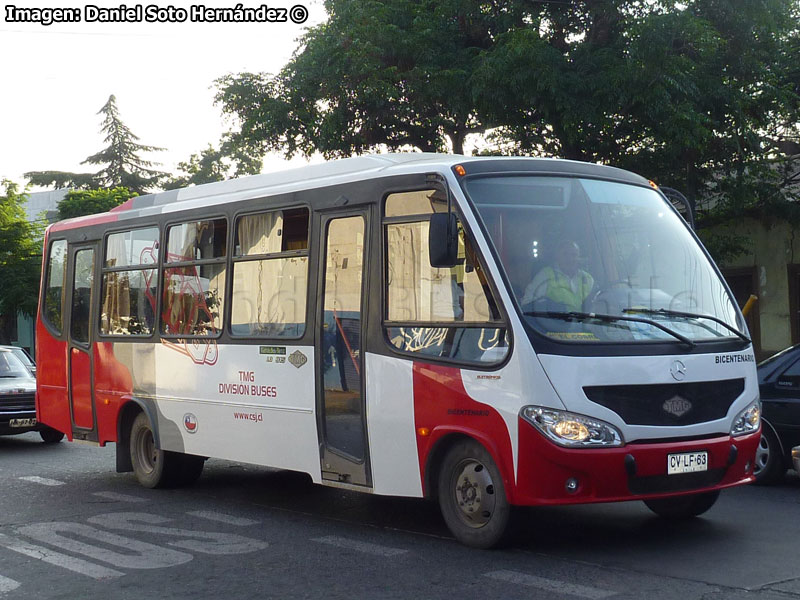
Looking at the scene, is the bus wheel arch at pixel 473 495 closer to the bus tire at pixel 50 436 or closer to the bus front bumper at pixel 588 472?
the bus front bumper at pixel 588 472

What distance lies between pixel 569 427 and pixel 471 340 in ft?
3.01

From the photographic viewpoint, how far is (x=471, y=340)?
24.6ft

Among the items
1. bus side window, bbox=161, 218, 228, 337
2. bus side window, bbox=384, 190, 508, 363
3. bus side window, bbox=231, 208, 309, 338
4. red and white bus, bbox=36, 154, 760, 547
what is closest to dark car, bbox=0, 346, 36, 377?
bus side window, bbox=161, 218, 228, 337

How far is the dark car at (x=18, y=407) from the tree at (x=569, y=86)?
699 cm

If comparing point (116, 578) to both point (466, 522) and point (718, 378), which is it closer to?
point (466, 522)

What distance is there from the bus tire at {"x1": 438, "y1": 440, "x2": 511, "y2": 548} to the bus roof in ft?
6.47

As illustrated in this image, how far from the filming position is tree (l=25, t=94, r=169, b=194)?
64.3 m

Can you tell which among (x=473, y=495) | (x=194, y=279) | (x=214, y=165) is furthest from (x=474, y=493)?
(x=214, y=165)

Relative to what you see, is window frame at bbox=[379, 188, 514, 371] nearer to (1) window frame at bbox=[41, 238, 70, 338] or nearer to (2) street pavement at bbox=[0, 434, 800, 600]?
(2) street pavement at bbox=[0, 434, 800, 600]

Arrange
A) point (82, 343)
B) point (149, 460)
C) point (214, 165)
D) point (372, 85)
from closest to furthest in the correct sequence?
point (149, 460)
point (82, 343)
point (372, 85)
point (214, 165)

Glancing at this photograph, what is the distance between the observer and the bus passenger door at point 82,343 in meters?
12.1

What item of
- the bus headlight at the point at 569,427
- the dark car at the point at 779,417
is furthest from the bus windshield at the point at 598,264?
the dark car at the point at 779,417

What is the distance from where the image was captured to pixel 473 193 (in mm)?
7691

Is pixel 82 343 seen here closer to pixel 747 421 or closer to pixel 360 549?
pixel 360 549
